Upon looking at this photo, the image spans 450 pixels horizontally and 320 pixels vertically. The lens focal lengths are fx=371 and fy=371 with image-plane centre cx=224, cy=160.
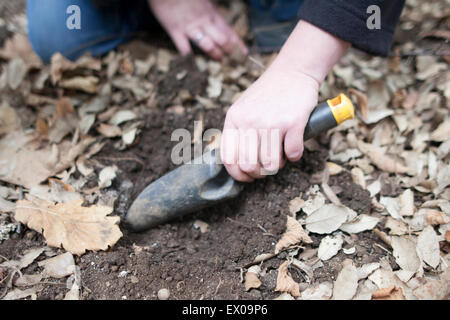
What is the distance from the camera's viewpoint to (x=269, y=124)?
1159 mm

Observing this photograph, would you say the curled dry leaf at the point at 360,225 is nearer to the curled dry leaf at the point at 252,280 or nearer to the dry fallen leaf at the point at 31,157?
the curled dry leaf at the point at 252,280

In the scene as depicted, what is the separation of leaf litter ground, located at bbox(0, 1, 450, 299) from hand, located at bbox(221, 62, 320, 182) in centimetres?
19

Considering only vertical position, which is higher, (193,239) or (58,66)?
(58,66)

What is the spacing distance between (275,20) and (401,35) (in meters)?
0.66

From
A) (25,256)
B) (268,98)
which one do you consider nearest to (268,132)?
(268,98)

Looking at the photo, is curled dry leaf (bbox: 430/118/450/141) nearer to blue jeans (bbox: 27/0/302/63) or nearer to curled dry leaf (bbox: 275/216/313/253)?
curled dry leaf (bbox: 275/216/313/253)

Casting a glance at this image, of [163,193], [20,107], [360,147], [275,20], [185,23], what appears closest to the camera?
[163,193]

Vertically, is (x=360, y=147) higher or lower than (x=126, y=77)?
lower

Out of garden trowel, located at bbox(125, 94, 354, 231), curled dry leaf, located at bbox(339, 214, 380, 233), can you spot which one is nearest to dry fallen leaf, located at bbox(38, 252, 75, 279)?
garden trowel, located at bbox(125, 94, 354, 231)

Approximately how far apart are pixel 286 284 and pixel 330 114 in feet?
1.77

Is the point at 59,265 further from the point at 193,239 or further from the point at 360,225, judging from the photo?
the point at 360,225

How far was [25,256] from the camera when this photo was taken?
122 cm

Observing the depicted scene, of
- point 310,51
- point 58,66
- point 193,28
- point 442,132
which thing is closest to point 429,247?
point 442,132

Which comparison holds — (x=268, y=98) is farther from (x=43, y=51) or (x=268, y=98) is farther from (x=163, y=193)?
(x=43, y=51)
